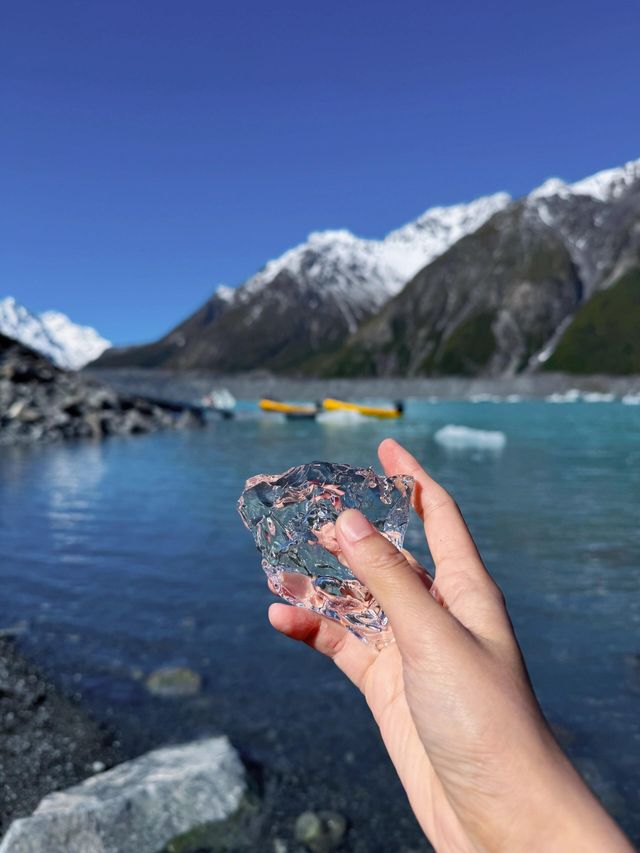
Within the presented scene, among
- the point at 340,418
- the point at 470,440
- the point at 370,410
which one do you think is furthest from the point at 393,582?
the point at 370,410

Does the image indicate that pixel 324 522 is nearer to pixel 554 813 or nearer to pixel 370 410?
pixel 554 813

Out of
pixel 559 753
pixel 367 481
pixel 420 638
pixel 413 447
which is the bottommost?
pixel 413 447

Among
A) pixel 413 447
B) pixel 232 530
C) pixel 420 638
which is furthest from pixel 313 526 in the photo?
pixel 413 447

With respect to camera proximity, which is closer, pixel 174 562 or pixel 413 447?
pixel 174 562

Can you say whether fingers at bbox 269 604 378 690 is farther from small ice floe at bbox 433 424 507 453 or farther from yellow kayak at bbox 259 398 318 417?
yellow kayak at bbox 259 398 318 417

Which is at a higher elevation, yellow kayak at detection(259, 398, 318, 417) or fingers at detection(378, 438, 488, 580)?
fingers at detection(378, 438, 488, 580)

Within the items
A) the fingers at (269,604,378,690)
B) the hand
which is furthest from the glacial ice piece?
the hand

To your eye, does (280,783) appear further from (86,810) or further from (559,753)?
(559,753)

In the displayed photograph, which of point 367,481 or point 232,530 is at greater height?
point 367,481
